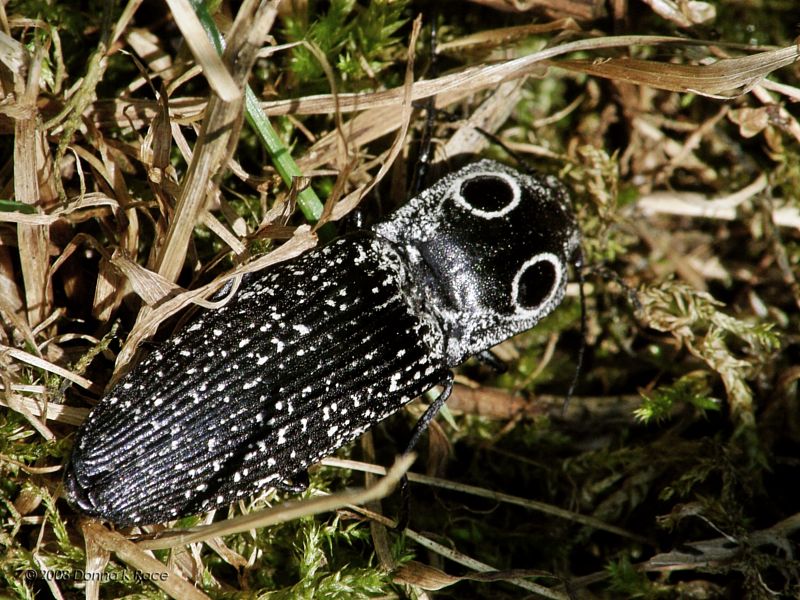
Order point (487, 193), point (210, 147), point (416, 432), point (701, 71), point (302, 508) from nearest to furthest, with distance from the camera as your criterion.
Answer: point (302, 508)
point (210, 147)
point (701, 71)
point (416, 432)
point (487, 193)

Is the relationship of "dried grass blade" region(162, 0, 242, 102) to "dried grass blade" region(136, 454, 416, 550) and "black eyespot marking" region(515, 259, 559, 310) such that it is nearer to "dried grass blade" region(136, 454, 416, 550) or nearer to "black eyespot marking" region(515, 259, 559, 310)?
"dried grass blade" region(136, 454, 416, 550)

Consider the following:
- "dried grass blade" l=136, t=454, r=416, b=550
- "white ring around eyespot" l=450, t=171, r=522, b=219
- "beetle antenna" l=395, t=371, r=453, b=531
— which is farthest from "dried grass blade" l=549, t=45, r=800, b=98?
"dried grass blade" l=136, t=454, r=416, b=550

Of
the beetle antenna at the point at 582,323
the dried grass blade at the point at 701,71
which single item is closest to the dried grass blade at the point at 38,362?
the beetle antenna at the point at 582,323

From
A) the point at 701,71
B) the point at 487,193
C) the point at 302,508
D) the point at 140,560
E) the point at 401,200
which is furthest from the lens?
the point at 401,200

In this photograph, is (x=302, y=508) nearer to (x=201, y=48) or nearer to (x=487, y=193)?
(x=201, y=48)

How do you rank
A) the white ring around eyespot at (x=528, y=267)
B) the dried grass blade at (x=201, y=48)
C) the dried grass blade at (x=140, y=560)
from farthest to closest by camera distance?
1. the white ring around eyespot at (x=528, y=267)
2. the dried grass blade at (x=140, y=560)
3. the dried grass blade at (x=201, y=48)

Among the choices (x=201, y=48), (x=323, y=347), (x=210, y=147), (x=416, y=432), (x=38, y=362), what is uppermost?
(x=201, y=48)

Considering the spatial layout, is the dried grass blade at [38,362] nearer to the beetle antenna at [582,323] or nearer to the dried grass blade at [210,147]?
the dried grass blade at [210,147]

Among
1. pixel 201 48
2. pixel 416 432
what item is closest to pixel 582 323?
pixel 416 432
